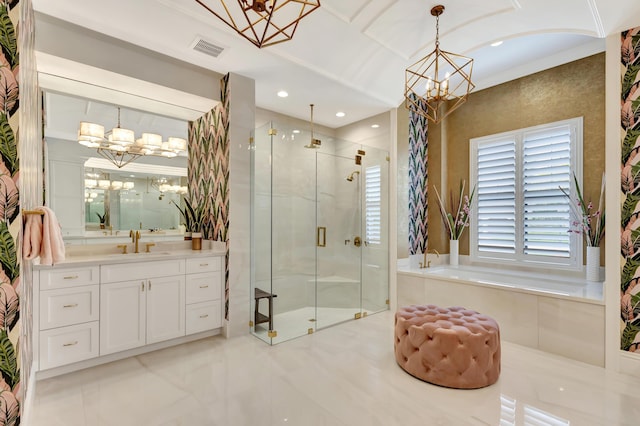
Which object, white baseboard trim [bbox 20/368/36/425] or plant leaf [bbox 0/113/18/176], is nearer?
plant leaf [bbox 0/113/18/176]

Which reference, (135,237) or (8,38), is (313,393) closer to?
(135,237)

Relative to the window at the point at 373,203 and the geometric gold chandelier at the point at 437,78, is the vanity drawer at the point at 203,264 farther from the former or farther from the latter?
the geometric gold chandelier at the point at 437,78

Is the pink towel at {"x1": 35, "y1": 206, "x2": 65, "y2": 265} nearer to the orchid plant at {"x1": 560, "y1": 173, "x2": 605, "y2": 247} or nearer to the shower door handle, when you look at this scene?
the shower door handle

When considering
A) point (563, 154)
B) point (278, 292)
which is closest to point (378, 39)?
point (563, 154)

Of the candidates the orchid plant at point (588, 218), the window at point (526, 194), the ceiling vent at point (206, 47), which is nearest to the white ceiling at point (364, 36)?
the ceiling vent at point (206, 47)

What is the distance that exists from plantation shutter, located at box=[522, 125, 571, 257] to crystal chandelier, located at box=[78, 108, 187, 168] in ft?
14.8

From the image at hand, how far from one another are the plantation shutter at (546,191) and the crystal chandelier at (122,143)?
14.8 feet

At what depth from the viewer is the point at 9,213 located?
1.53m

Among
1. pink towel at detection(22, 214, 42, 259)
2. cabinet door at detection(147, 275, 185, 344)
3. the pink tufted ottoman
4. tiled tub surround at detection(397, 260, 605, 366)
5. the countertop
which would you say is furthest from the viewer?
cabinet door at detection(147, 275, 185, 344)

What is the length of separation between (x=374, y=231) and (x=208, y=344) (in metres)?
2.48

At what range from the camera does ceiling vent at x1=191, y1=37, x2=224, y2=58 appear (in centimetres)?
282

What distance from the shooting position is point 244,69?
3.30m

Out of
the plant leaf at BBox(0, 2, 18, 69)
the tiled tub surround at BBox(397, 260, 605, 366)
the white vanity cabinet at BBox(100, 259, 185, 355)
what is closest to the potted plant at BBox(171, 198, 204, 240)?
the white vanity cabinet at BBox(100, 259, 185, 355)

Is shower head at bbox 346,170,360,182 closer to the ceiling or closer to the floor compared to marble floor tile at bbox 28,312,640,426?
closer to the ceiling
